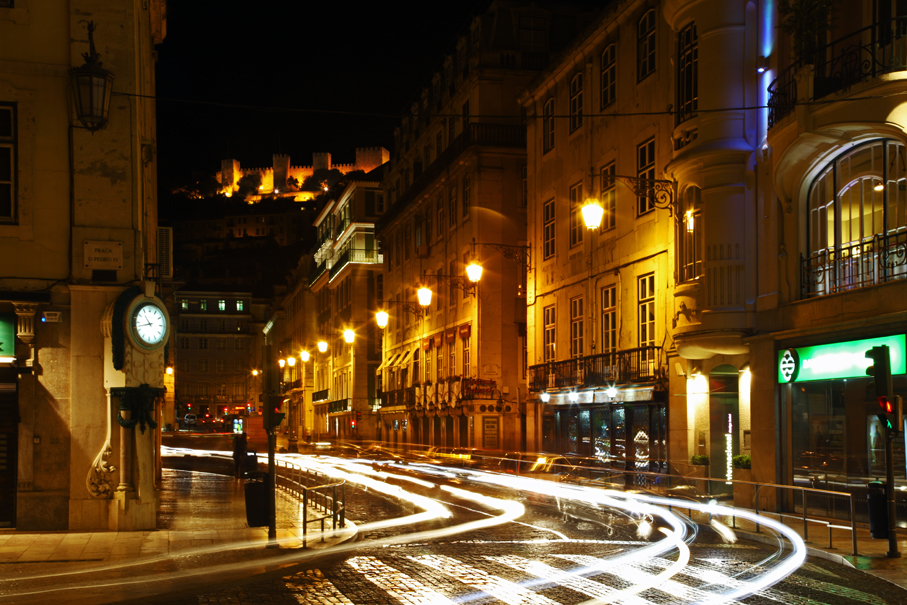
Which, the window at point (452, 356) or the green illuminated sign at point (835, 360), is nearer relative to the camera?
the green illuminated sign at point (835, 360)

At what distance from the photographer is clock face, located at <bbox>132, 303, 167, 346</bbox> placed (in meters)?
17.1

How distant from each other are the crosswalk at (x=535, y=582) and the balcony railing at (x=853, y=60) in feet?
30.4

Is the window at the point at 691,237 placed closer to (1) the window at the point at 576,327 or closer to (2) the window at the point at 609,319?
(2) the window at the point at 609,319

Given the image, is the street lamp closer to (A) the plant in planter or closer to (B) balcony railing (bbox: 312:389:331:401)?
(A) the plant in planter

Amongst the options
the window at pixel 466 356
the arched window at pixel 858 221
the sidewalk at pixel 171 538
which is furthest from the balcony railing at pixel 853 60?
the window at pixel 466 356

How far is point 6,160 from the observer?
56.5ft

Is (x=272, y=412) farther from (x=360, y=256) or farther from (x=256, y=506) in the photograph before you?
(x=360, y=256)

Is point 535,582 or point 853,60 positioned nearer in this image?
point 535,582

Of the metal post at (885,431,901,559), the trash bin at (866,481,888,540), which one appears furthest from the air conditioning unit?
the metal post at (885,431,901,559)

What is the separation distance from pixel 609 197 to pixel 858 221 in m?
12.6

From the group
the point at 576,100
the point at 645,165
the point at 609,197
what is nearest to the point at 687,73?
the point at 645,165

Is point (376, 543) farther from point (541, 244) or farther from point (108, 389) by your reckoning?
point (541, 244)

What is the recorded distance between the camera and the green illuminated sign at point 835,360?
17.1 meters

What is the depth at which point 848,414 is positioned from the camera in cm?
1858
